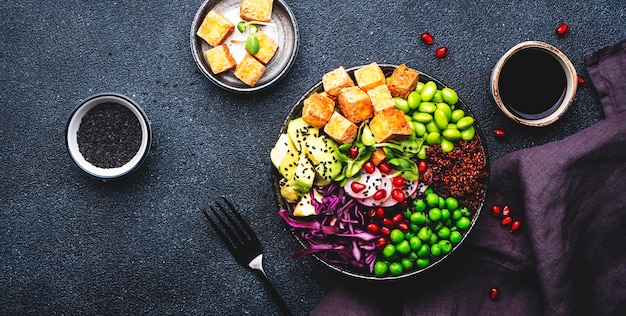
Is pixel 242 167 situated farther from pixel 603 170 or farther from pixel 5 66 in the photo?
pixel 603 170

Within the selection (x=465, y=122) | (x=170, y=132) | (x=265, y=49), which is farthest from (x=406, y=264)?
(x=170, y=132)

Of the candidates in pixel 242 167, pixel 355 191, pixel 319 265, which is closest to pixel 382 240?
pixel 355 191

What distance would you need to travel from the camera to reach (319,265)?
237 centimetres

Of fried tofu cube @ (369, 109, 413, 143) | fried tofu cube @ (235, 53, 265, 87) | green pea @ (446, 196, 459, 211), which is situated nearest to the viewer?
fried tofu cube @ (369, 109, 413, 143)

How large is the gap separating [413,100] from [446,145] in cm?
21

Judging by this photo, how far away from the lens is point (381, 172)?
207 centimetres

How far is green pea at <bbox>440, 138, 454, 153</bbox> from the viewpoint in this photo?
206 centimetres

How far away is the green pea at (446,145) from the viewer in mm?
2059

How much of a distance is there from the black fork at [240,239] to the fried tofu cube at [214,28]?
0.65 meters

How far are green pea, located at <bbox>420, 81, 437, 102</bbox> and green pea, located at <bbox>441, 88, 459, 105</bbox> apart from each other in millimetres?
37

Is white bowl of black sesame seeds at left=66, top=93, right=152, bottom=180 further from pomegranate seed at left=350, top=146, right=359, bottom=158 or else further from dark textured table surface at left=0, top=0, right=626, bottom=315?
pomegranate seed at left=350, top=146, right=359, bottom=158

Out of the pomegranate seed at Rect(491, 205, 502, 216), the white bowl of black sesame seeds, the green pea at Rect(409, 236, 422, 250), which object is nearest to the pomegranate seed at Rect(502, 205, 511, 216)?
the pomegranate seed at Rect(491, 205, 502, 216)

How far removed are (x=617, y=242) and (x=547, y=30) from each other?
930 mm

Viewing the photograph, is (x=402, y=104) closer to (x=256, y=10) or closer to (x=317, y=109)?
(x=317, y=109)
